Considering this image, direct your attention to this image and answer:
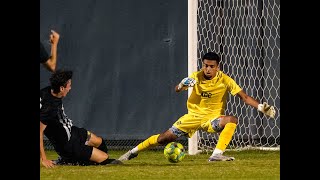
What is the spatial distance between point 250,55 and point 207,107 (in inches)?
76.2

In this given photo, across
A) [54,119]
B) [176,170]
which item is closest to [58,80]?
[54,119]

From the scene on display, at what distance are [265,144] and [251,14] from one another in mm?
1814

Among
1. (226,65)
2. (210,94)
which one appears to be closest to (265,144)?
(226,65)

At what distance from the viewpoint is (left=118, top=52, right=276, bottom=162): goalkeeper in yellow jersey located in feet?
33.4

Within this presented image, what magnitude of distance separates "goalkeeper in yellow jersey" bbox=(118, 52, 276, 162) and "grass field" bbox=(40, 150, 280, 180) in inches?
11.3

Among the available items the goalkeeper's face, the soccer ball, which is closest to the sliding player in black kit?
the soccer ball

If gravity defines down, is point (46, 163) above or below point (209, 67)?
below

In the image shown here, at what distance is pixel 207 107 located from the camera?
10609mm

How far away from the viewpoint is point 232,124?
33.0ft

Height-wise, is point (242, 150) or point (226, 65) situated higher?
point (226, 65)

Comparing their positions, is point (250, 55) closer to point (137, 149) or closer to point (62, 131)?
point (137, 149)

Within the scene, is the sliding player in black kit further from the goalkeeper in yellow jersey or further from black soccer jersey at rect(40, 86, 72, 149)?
the goalkeeper in yellow jersey
